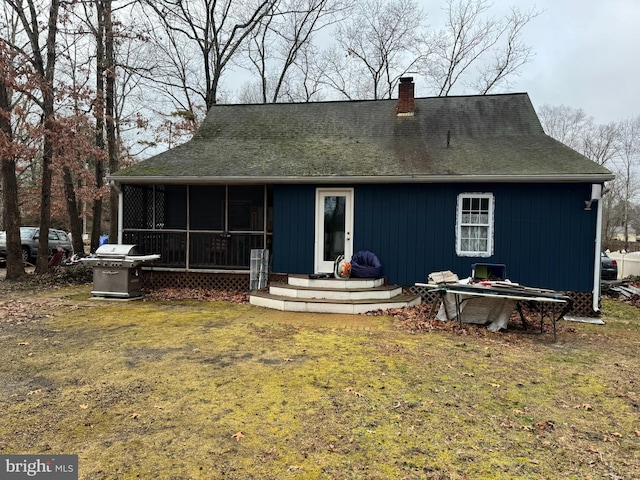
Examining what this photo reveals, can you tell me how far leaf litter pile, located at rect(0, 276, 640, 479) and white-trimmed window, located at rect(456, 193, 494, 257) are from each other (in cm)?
246

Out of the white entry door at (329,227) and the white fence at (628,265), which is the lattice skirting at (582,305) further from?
the white fence at (628,265)

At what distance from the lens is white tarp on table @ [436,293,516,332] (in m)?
6.47

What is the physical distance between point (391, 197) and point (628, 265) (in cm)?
1272

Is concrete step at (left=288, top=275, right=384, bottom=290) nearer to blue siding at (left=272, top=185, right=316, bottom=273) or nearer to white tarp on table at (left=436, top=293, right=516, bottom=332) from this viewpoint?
blue siding at (left=272, top=185, right=316, bottom=273)

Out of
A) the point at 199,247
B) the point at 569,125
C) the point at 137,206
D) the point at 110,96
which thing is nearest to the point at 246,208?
the point at 199,247

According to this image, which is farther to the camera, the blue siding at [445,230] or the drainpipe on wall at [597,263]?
the blue siding at [445,230]

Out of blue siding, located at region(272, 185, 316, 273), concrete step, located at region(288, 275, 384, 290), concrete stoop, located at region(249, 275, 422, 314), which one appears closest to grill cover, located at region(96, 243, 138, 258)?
concrete stoop, located at region(249, 275, 422, 314)

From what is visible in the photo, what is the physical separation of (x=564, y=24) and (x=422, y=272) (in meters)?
12.3

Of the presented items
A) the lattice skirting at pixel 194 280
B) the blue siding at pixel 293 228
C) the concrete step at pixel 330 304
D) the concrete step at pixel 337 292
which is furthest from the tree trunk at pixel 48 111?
the concrete step at pixel 330 304

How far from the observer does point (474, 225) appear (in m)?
8.54

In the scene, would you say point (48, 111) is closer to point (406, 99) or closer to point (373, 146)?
point (373, 146)

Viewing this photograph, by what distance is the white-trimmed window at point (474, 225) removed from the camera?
851cm

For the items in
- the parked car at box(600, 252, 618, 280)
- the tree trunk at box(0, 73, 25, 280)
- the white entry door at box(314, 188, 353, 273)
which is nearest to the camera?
the white entry door at box(314, 188, 353, 273)

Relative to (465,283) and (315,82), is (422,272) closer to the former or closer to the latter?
(465,283)
